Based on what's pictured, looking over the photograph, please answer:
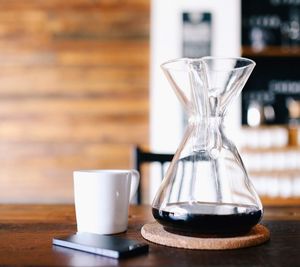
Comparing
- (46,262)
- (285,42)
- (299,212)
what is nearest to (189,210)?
(46,262)

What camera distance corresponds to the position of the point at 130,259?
0.69 meters

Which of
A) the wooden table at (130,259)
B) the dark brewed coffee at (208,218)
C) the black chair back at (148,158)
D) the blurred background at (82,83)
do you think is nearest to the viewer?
the wooden table at (130,259)

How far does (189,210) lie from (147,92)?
2.23 m

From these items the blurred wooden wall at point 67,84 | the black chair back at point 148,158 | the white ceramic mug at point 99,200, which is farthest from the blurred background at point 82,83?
the white ceramic mug at point 99,200

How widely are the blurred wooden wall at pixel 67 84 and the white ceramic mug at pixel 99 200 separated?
211cm

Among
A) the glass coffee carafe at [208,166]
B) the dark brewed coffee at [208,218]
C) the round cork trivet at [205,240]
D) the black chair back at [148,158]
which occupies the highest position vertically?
the glass coffee carafe at [208,166]

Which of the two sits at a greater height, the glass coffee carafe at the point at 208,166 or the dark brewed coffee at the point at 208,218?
the glass coffee carafe at the point at 208,166

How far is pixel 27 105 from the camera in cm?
298

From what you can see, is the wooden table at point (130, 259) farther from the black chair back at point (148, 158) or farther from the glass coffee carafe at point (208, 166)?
the black chair back at point (148, 158)

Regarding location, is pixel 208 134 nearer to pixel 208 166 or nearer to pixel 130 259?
pixel 208 166

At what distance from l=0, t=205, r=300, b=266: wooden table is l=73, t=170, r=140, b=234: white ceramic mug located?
5cm

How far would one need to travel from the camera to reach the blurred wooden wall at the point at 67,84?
9.77 feet

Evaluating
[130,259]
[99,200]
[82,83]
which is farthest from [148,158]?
[82,83]

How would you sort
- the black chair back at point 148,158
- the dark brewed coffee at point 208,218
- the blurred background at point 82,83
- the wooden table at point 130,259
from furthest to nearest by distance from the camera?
the blurred background at point 82,83 → the black chair back at point 148,158 → the dark brewed coffee at point 208,218 → the wooden table at point 130,259
